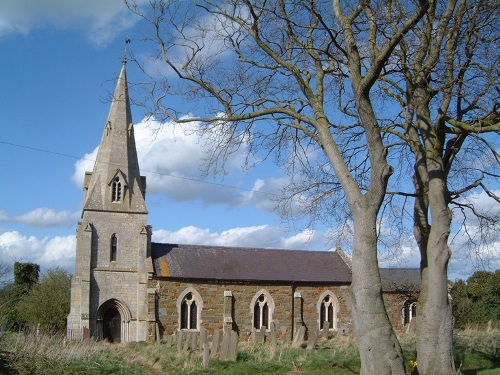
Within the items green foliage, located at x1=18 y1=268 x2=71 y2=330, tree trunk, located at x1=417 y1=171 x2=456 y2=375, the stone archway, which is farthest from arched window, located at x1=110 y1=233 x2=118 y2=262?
tree trunk, located at x1=417 y1=171 x2=456 y2=375

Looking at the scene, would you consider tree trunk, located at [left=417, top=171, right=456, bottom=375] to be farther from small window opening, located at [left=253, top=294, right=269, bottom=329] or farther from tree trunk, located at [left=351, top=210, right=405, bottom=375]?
small window opening, located at [left=253, top=294, right=269, bottom=329]

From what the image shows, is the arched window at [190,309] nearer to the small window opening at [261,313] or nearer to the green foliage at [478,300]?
the small window opening at [261,313]

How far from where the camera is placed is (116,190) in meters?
36.2

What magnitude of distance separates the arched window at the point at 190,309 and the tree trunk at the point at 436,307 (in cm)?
2312

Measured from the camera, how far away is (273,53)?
12812 mm

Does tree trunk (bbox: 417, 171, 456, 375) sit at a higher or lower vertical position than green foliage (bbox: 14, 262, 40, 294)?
lower

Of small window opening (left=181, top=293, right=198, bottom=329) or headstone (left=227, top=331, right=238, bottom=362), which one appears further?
small window opening (left=181, top=293, right=198, bottom=329)

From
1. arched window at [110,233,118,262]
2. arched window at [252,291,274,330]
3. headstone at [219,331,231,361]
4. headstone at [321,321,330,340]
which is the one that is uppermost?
arched window at [110,233,118,262]

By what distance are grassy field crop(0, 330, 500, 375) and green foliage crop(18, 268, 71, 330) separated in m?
21.7

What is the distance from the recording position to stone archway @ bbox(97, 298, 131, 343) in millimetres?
33844

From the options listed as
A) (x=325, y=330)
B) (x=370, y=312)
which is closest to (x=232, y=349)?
(x=370, y=312)

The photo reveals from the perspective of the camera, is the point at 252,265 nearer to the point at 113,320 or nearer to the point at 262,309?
the point at 262,309

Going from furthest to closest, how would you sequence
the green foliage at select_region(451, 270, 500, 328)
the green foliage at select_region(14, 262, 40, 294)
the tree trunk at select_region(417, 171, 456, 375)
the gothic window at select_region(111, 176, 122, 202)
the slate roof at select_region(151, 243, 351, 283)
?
the green foliage at select_region(14, 262, 40, 294)
the green foliage at select_region(451, 270, 500, 328)
the gothic window at select_region(111, 176, 122, 202)
the slate roof at select_region(151, 243, 351, 283)
the tree trunk at select_region(417, 171, 456, 375)

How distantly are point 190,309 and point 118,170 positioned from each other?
9.30 m
